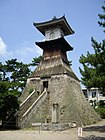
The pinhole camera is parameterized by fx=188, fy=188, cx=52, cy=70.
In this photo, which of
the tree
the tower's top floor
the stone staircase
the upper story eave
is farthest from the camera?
the tower's top floor

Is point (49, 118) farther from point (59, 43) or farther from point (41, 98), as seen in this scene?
point (59, 43)

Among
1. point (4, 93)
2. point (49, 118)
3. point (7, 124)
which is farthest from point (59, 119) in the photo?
point (4, 93)

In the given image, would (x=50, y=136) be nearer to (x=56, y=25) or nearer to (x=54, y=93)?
(x=54, y=93)

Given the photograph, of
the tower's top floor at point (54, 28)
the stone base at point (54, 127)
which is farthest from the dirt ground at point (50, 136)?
the tower's top floor at point (54, 28)

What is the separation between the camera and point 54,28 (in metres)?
30.3

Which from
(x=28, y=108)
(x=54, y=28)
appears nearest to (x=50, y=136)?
(x=28, y=108)

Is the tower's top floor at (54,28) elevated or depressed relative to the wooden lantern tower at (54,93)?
elevated

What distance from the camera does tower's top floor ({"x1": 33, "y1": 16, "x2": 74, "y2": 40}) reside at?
2938 centimetres

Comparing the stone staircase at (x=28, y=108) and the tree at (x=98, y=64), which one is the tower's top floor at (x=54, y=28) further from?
the tree at (x=98, y=64)

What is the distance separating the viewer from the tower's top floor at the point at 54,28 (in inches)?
1156

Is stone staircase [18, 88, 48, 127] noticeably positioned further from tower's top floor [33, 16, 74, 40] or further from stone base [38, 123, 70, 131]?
tower's top floor [33, 16, 74, 40]

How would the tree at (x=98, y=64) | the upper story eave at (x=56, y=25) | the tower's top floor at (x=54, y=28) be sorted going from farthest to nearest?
the tower's top floor at (x=54, y=28), the upper story eave at (x=56, y=25), the tree at (x=98, y=64)

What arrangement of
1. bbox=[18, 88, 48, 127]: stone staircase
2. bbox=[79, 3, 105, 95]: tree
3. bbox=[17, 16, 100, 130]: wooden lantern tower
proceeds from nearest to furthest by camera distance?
1. bbox=[79, 3, 105, 95]: tree
2. bbox=[18, 88, 48, 127]: stone staircase
3. bbox=[17, 16, 100, 130]: wooden lantern tower

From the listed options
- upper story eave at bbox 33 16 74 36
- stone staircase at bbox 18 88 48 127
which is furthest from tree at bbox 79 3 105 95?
upper story eave at bbox 33 16 74 36
